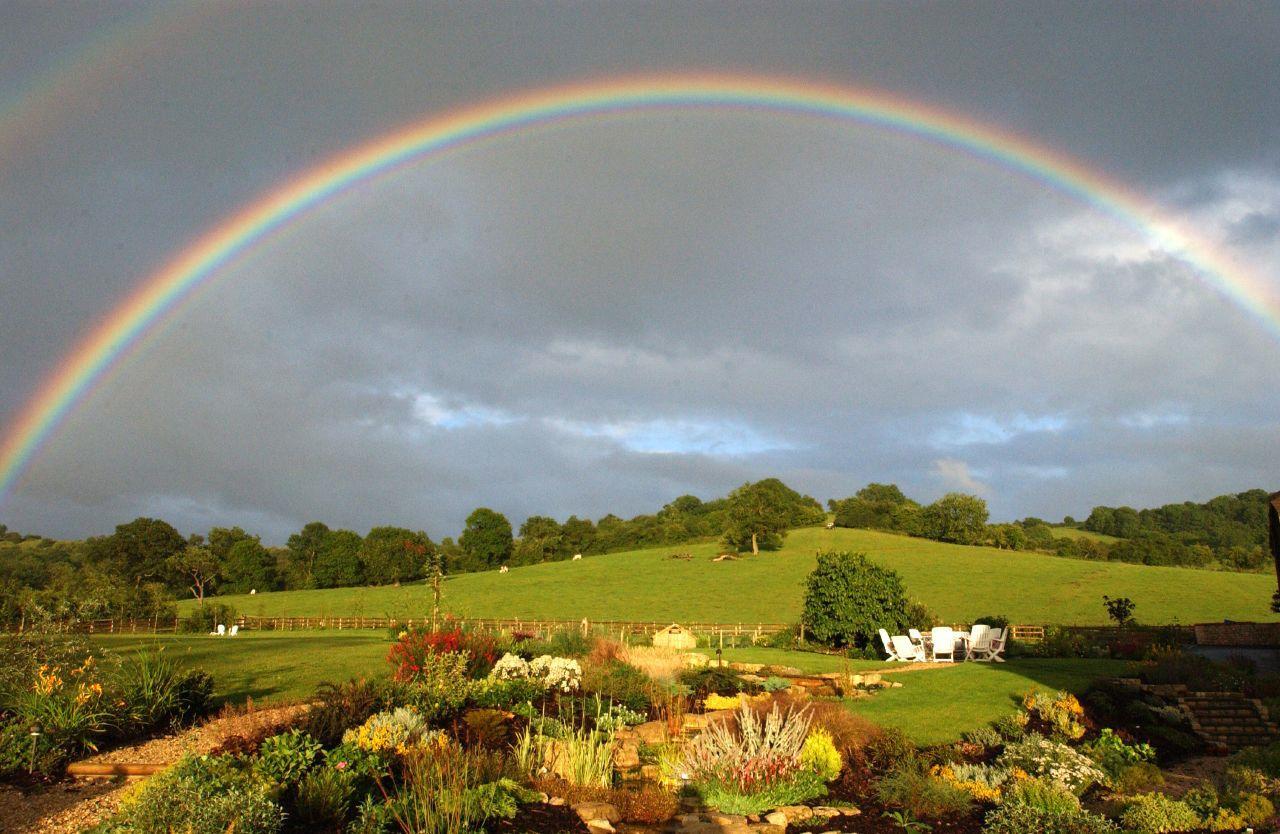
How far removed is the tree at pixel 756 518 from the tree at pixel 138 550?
51926 mm

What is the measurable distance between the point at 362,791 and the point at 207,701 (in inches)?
189

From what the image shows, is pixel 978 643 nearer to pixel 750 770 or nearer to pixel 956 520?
pixel 750 770

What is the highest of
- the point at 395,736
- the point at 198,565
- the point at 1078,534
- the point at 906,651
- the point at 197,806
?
the point at 1078,534

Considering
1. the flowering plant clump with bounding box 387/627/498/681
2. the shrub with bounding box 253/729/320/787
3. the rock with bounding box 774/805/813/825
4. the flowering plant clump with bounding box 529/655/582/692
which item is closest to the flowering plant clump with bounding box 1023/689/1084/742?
the rock with bounding box 774/805/813/825

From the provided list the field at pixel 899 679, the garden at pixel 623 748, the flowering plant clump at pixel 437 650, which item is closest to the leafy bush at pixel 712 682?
the garden at pixel 623 748

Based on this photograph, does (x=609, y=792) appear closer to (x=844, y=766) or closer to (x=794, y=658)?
(x=844, y=766)

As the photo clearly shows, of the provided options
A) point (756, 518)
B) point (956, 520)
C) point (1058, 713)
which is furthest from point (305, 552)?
point (1058, 713)

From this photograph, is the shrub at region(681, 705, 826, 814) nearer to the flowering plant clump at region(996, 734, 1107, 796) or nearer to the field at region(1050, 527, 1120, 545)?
the flowering plant clump at region(996, 734, 1107, 796)

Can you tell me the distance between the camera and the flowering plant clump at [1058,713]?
1240cm

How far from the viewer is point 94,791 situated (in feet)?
24.7

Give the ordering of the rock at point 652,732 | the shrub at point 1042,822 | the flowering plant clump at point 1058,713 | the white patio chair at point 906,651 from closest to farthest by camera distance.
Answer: the shrub at point 1042,822 → the rock at point 652,732 → the flowering plant clump at point 1058,713 → the white patio chair at point 906,651

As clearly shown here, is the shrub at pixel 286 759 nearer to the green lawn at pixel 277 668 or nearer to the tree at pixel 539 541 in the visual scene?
the green lawn at pixel 277 668

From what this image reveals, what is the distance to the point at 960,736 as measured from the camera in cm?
1209

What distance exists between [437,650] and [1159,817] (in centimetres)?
903
